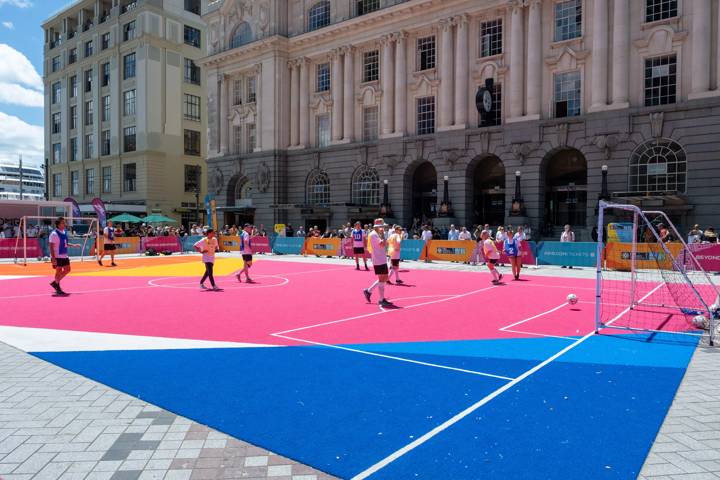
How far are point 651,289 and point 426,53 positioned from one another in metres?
27.5

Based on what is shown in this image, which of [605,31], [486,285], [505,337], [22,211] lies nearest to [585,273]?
[486,285]

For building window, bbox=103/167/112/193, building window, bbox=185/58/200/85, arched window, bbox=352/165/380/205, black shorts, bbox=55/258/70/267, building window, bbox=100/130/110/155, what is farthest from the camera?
building window, bbox=100/130/110/155

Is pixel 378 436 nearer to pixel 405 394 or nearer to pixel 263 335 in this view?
pixel 405 394

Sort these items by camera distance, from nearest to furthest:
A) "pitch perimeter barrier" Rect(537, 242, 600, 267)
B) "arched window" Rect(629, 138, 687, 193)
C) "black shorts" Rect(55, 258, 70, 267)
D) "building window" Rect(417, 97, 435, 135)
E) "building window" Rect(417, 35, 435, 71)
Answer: "black shorts" Rect(55, 258, 70, 267) → "pitch perimeter barrier" Rect(537, 242, 600, 267) → "arched window" Rect(629, 138, 687, 193) → "building window" Rect(417, 35, 435, 71) → "building window" Rect(417, 97, 435, 135)

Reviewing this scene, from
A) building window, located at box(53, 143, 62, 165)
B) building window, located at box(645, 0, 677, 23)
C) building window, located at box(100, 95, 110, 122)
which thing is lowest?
building window, located at box(53, 143, 62, 165)

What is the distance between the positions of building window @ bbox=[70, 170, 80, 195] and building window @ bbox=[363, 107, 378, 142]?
1660 inches

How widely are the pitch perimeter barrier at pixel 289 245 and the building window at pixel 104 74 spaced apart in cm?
4105

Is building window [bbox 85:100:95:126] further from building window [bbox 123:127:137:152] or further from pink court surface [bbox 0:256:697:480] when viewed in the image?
pink court surface [bbox 0:256:697:480]

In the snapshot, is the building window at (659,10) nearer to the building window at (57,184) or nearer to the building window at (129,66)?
the building window at (129,66)

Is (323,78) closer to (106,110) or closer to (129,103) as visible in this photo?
(129,103)

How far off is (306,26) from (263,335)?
4085 cm

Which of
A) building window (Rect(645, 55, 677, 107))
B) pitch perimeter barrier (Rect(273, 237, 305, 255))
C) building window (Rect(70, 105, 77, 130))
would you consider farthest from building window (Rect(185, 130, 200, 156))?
building window (Rect(645, 55, 677, 107))

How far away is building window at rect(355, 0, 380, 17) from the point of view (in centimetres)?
4124

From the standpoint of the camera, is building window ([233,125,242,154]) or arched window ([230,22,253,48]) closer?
arched window ([230,22,253,48])
